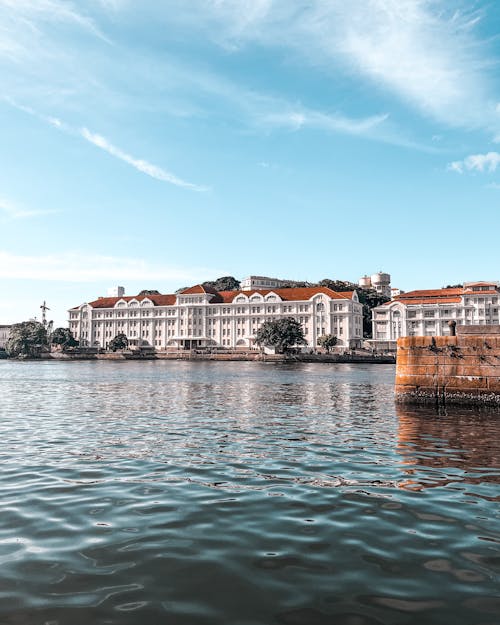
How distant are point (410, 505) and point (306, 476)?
2468mm

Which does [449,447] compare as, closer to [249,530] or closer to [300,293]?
[249,530]

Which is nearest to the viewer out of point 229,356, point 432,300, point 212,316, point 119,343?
point 229,356

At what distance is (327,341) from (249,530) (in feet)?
422

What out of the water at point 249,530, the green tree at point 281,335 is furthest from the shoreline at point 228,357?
the water at point 249,530

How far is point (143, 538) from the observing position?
6.74 meters

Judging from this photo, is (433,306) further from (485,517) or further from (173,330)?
(485,517)

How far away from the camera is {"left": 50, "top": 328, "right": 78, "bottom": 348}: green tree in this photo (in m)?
159

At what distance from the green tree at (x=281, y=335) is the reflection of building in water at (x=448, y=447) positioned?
343ft

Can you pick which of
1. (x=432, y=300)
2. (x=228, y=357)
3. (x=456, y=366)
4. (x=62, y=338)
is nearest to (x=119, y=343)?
(x=62, y=338)

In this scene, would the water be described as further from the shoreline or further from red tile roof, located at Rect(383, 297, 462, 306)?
red tile roof, located at Rect(383, 297, 462, 306)

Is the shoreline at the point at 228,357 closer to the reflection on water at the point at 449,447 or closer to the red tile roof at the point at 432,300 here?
the red tile roof at the point at 432,300

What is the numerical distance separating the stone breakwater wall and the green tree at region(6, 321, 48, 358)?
152 meters

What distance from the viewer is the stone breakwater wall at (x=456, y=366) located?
69.4 ft

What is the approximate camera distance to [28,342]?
514 ft
